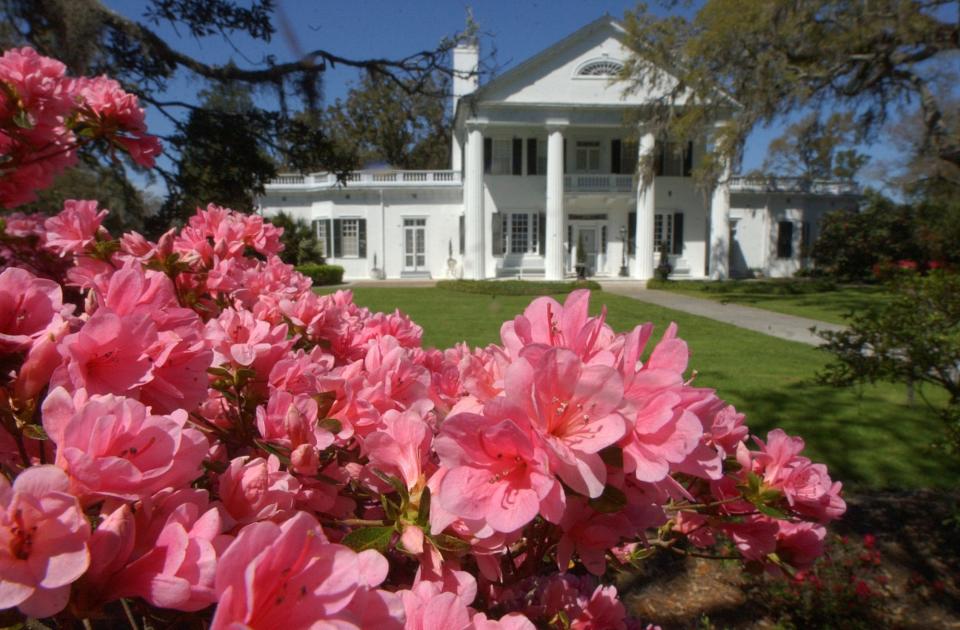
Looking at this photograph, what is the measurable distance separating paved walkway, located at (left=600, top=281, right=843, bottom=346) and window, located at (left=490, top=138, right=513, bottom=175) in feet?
25.2

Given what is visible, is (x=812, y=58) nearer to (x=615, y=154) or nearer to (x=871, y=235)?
(x=615, y=154)

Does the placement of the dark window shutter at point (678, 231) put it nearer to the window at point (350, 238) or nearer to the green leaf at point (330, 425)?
the window at point (350, 238)

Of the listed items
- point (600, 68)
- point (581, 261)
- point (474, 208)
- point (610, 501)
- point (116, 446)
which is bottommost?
point (581, 261)

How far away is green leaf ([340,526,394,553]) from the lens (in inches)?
29.8

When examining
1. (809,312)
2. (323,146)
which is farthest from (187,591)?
(809,312)

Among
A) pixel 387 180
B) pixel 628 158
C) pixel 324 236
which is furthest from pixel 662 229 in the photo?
pixel 324 236

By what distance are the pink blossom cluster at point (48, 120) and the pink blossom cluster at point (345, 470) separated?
1068mm

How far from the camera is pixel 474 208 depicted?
78.9ft

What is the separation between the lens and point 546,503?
2.34 ft

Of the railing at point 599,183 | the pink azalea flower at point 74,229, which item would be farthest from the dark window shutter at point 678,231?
the pink azalea flower at point 74,229

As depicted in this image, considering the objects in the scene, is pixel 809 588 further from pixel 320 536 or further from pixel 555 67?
pixel 555 67

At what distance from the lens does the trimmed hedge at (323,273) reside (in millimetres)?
22672

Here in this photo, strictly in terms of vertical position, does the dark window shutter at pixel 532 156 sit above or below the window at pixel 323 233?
above

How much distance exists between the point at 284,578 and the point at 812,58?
56.1 feet
